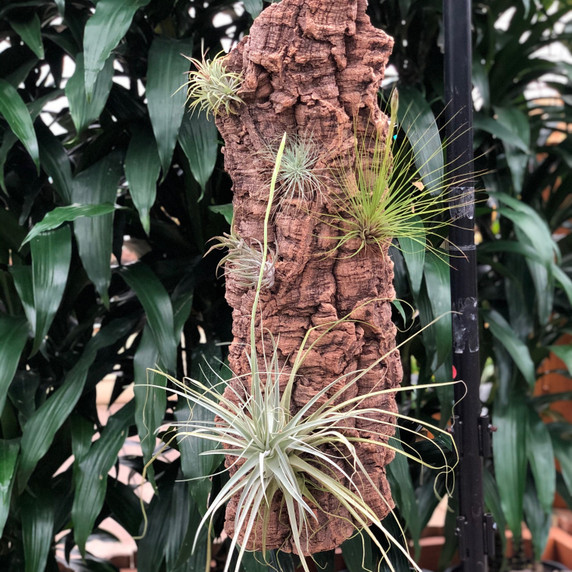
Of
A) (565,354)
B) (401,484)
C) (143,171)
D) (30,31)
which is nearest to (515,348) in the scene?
(565,354)

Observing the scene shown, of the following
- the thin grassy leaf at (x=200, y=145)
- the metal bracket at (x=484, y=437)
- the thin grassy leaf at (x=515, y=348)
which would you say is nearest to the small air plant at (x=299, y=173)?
the metal bracket at (x=484, y=437)

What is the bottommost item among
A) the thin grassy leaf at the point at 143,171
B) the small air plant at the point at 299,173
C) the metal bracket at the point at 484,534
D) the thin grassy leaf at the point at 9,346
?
the metal bracket at the point at 484,534

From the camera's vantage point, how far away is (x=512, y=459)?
1.14 meters

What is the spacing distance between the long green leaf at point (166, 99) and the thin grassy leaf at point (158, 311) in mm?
175

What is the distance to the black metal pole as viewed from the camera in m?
0.54

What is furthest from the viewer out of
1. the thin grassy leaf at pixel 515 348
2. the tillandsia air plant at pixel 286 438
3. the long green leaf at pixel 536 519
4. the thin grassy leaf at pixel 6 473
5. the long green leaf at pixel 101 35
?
the long green leaf at pixel 536 519

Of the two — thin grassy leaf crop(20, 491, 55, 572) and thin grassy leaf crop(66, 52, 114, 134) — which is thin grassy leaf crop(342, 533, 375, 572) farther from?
thin grassy leaf crop(66, 52, 114, 134)

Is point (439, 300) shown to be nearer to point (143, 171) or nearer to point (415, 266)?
point (415, 266)

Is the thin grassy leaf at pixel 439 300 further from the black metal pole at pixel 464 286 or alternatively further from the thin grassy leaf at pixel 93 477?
the thin grassy leaf at pixel 93 477

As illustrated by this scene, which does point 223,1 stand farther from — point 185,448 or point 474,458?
point 474,458

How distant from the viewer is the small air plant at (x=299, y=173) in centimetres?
46

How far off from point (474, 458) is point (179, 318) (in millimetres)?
495

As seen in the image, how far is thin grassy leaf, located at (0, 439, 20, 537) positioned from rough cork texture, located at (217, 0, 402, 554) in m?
0.52

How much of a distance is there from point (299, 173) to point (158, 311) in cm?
47
